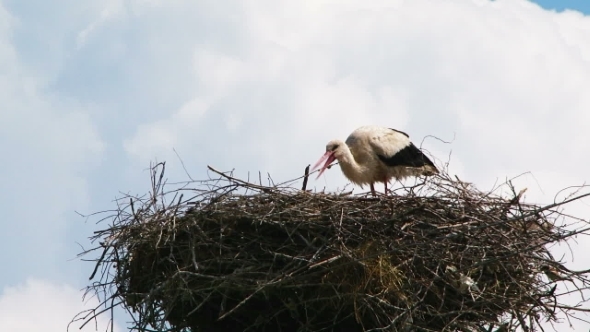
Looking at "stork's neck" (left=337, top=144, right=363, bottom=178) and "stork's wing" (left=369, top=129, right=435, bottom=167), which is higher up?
"stork's wing" (left=369, top=129, right=435, bottom=167)

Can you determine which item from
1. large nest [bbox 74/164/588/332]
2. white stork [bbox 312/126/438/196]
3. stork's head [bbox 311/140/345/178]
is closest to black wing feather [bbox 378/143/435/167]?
white stork [bbox 312/126/438/196]

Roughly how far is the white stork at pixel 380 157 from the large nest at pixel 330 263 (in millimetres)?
2037

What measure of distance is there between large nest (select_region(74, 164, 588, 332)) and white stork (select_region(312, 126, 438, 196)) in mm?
2037

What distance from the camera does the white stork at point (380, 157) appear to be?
333 inches

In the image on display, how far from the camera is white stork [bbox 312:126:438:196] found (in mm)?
8453

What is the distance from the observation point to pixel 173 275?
5.89 metres

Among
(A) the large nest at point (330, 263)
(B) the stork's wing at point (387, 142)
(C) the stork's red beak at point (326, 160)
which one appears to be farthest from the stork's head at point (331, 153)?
(A) the large nest at point (330, 263)

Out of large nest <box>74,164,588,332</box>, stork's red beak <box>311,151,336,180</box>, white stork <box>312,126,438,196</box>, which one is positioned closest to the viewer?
large nest <box>74,164,588,332</box>

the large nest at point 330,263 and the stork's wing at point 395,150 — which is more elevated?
the stork's wing at point 395,150

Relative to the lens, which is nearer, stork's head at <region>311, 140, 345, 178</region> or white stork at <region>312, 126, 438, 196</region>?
stork's head at <region>311, 140, 345, 178</region>

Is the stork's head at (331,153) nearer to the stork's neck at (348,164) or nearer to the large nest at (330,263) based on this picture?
the stork's neck at (348,164)

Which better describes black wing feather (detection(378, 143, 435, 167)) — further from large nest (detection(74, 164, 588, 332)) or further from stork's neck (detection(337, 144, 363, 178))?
large nest (detection(74, 164, 588, 332))

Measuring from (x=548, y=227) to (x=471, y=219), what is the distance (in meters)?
0.51

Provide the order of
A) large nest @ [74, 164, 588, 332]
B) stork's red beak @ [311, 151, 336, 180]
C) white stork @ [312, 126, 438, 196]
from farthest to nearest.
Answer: white stork @ [312, 126, 438, 196], stork's red beak @ [311, 151, 336, 180], large nest @ [74, 164, 588, 332]
